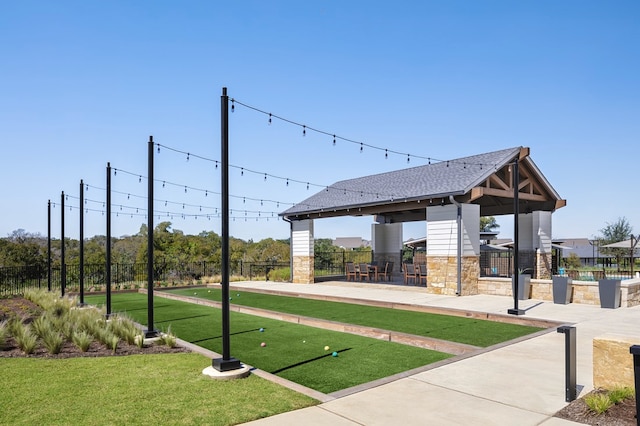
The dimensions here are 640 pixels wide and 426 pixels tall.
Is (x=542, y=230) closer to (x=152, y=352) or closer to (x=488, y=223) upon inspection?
(x=152, y=352)

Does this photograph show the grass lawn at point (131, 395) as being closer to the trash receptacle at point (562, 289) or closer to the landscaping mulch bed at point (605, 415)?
the landscaping mulch bed at point (605, 415)

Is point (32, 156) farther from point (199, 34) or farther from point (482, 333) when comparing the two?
point (482, 333)

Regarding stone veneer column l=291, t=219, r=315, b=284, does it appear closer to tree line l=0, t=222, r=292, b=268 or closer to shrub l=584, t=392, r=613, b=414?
tree line l=0, t=222, r=292, b=268

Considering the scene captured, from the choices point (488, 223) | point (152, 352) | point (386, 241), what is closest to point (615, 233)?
point (488, 223)

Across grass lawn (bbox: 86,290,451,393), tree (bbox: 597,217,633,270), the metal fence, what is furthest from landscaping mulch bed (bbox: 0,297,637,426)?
tree (bbox: 597,217,633,270)

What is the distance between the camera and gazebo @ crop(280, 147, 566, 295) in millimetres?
14008

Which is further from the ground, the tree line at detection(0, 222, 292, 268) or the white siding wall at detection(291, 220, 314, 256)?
the white siding wall at detection(291, 220, 314, 256)

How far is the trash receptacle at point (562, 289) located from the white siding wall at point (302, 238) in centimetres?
1086

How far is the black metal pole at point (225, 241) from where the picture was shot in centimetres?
528

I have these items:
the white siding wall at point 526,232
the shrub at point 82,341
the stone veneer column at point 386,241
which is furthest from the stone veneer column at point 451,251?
the shrub at point 82,341

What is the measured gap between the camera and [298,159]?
50.3 feet

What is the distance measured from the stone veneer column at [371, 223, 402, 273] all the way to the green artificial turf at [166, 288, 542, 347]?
9.17m

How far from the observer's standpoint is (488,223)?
155 feet

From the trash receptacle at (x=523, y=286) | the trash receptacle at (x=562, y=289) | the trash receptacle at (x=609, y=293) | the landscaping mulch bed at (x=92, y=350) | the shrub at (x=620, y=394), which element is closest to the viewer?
the shrub at (x=620, y=394)
